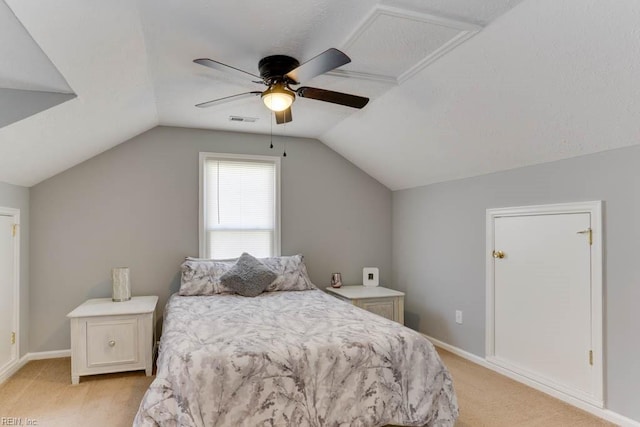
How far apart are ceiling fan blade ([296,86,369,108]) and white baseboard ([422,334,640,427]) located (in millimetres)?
2611

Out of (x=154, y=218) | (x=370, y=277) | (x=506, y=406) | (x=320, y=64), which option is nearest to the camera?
(x=320, y=64)

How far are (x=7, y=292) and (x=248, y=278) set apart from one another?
78.6 inches

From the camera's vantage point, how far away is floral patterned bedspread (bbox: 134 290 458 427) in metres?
2.04

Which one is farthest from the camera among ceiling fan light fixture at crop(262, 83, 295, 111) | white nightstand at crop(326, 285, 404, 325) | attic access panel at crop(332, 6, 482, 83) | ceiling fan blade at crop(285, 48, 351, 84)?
white nightstand at crop(326, 285, 404, 325)

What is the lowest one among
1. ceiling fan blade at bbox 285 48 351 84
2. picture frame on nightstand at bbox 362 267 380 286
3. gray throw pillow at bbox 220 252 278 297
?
picture frame on nightstand at bbox 362 267 380 286

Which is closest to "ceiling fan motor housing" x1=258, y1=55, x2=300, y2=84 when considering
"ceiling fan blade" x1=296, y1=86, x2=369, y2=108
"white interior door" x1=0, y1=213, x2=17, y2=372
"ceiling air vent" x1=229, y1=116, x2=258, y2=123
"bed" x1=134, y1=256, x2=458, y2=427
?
"ceiling fan blade" x1=296, y1=86, x2=369, y2=108

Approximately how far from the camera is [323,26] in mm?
2248

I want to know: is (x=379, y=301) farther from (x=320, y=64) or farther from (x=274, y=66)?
(x=320, y=64)

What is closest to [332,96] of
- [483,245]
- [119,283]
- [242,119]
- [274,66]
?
[274,66]

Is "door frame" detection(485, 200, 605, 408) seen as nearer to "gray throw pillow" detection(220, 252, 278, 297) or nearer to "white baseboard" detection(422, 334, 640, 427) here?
"white baseboard" detection(422, 334, 640, 427)

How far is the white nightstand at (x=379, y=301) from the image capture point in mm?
4145

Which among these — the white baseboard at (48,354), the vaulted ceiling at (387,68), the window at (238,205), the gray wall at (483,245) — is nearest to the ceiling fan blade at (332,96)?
the vaulted ceiling at (387,68)

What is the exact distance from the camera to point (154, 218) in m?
4.17

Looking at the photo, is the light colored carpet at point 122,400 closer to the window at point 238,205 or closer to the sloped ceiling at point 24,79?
the window at point 238,205
